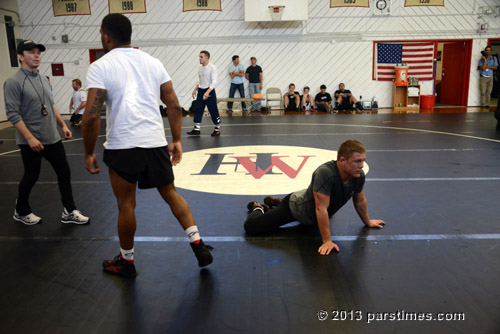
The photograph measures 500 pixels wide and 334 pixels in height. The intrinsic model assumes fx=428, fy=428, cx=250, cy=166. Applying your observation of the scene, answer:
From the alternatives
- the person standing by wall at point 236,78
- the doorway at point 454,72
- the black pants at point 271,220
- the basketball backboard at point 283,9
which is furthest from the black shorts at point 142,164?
the doorway at point 454,72

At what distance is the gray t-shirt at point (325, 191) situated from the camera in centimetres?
324

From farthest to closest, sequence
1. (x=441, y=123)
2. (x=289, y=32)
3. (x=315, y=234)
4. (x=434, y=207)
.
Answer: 1. (x=289, y=32)
2. (x=441, y=123)
3. (x=434, y=207)
4. (x=315, y=234)

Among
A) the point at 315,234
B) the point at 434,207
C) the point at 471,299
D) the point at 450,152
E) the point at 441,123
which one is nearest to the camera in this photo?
the point at 471,299

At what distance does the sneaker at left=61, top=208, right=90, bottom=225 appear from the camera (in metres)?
3.98

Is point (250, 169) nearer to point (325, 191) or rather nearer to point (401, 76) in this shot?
point (325, 191)

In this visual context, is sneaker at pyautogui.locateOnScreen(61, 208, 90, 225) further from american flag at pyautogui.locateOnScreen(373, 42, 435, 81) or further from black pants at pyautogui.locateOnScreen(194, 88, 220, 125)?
american flag at pyautogui.locateOnScreen(373, 42, 435, 81)

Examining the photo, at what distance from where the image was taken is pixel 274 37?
15.9m

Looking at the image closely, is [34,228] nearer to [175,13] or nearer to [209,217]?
[209,217]

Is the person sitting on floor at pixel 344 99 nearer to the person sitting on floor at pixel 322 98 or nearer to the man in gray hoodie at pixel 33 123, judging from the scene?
the person sitting on floor at pixel 322 98

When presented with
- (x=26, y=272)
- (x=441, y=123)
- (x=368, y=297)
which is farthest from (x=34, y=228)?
(x=441, y=123)

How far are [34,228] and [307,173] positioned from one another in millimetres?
3280

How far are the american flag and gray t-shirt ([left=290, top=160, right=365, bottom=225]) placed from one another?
13.8m

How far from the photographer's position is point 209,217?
4.11 meters

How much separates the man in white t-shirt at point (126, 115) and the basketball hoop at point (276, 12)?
13.0m
